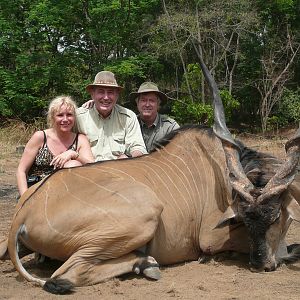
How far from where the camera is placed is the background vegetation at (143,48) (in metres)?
16.9

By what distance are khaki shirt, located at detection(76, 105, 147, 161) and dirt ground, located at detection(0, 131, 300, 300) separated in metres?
1.31

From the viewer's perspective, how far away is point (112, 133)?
515 cm

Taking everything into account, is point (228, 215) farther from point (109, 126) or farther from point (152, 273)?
point (109, 126)

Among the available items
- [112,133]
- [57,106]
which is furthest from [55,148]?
[112,133]

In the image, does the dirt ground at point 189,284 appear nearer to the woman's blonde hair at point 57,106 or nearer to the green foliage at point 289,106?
the woman's blonde hair at point 57,106

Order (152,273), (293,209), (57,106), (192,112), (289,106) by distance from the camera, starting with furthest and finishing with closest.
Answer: (289,106)
(192,112)
(57,106)
(293,209)
(152,273)

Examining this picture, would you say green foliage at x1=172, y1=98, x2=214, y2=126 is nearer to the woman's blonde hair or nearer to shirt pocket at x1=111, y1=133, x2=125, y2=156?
shirt pocket at x1=111, y1=133, x2=125, y2=156

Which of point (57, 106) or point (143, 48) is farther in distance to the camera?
point (143, 48)

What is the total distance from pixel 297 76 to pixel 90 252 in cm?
1901

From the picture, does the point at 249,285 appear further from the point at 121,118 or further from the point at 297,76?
the point at 297,76

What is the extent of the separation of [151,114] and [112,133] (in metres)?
0.78

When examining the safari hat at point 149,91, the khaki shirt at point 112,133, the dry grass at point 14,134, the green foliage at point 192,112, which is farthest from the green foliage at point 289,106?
the khaki shirt at point 112,133

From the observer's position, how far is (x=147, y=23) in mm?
17984

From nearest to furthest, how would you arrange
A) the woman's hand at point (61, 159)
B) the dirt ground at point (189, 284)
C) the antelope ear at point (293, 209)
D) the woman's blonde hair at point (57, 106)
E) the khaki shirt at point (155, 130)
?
1. the dirt ground at point (189, 284)
2. the antelope ear at point (293, 209)
3. the woman's hand at point (61, 159)
4. the woman's blonde hair at point (57, 106)
5. the khaki shirt at point (155, 130)
